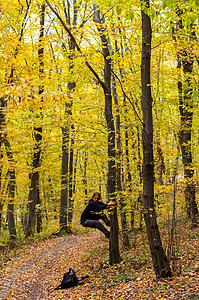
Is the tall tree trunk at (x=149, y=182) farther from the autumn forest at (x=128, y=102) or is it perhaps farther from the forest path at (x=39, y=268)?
the forest path at (x=39, y=268)

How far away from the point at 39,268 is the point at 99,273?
274 cm

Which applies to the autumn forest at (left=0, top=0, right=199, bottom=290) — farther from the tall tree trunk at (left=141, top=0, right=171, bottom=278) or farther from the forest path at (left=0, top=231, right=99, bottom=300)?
the forest path at (left=0, top=231, right=99, bottom=300)

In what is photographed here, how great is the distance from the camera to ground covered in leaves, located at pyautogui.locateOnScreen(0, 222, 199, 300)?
186 inches

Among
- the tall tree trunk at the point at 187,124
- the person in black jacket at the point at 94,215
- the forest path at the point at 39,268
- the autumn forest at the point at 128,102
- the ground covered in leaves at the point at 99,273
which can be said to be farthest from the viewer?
the tall tree trunk at the point at 187,124

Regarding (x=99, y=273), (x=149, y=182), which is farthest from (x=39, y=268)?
(x=149, y=182)

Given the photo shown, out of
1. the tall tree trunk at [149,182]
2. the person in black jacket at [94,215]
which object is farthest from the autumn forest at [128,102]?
the person in black jacket at [94,215]

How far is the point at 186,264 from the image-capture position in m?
5.79

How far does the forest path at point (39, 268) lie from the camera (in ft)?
21.6

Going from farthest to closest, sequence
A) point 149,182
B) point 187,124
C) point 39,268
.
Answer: point 187,124
point 39,268
point 149,182

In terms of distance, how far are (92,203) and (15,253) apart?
5.59 m

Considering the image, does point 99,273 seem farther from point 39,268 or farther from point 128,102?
point 128,102

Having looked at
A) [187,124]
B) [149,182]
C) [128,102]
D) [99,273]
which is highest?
[128,102]

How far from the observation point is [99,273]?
7043 millimetres

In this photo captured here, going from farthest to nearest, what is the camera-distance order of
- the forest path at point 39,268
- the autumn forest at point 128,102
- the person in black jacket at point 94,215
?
the person in black jacket at point 94,215 < the forest path at point 39,268 < the autumn forest at point 128,102
